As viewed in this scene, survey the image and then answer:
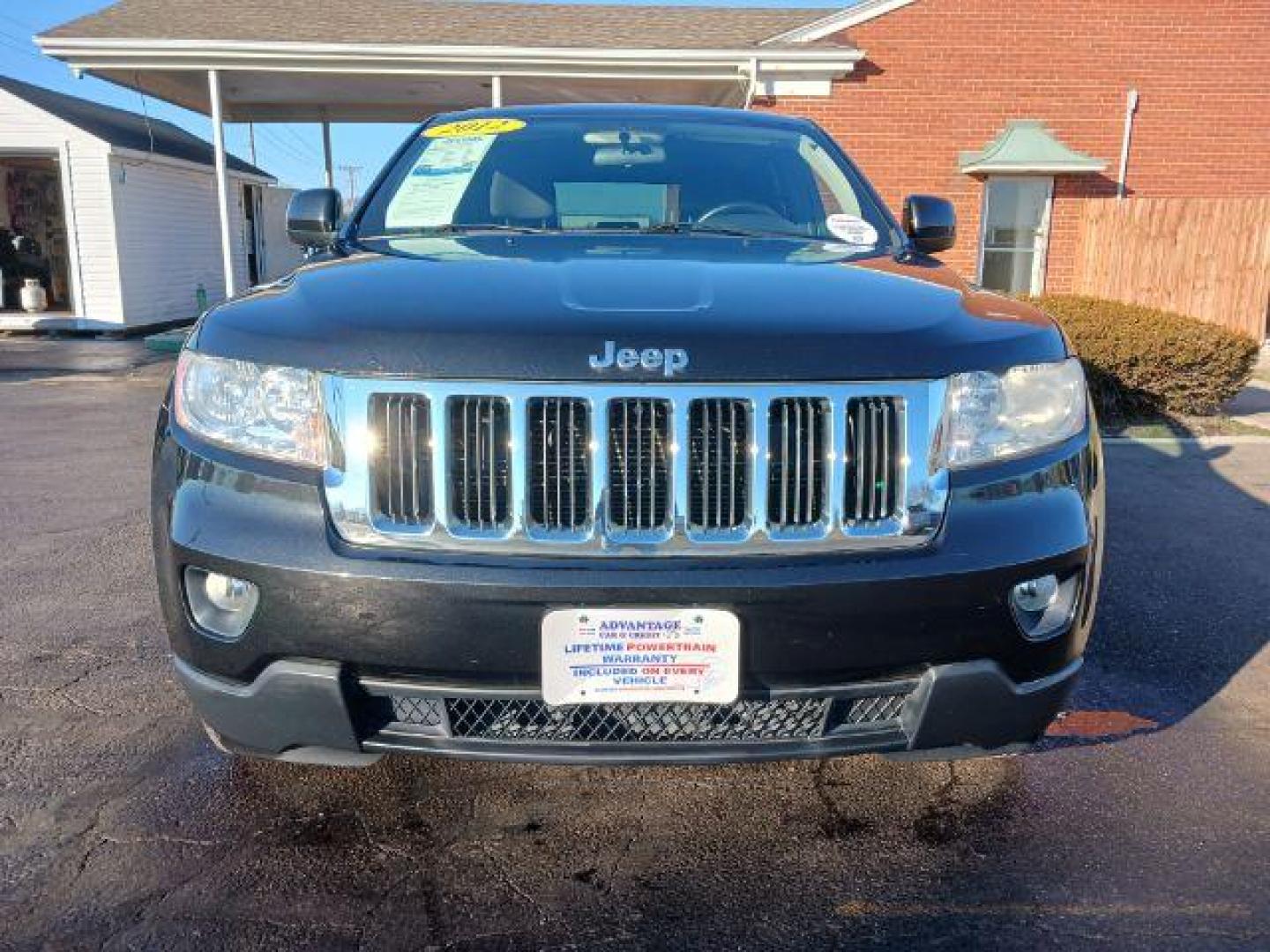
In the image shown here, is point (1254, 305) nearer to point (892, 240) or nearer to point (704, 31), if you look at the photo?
point (704, 31)

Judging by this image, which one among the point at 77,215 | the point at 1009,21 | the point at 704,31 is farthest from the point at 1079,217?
the point at 77,215

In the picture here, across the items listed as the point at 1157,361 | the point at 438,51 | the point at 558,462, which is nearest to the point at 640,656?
the point at 558,462

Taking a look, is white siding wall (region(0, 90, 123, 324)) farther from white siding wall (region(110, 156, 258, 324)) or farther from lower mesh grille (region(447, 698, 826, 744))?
lower mesh grille (region(447, 698, 826, 744))

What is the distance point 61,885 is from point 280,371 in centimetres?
119

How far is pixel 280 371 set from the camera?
193 centimetres

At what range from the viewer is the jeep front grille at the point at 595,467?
1827 millimetres

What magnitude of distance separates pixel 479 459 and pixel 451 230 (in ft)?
4.42

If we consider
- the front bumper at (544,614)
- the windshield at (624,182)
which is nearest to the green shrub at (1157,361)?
the windshield at (624,182)

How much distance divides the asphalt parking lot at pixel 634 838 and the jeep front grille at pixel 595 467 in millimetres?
784

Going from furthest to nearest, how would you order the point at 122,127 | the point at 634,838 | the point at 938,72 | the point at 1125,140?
the point at 122,127 → the point at 1125,140 → the point at 938,72 → the point at 634,838

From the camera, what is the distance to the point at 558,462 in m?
1.84

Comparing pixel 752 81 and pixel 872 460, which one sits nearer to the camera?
pixel 872 460

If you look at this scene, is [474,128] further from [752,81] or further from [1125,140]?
[1125,140]

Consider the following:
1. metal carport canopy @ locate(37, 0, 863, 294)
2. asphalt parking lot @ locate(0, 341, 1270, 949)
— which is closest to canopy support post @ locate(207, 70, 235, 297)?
metal carport canopy @ locate(37, 0, 863, 294)
